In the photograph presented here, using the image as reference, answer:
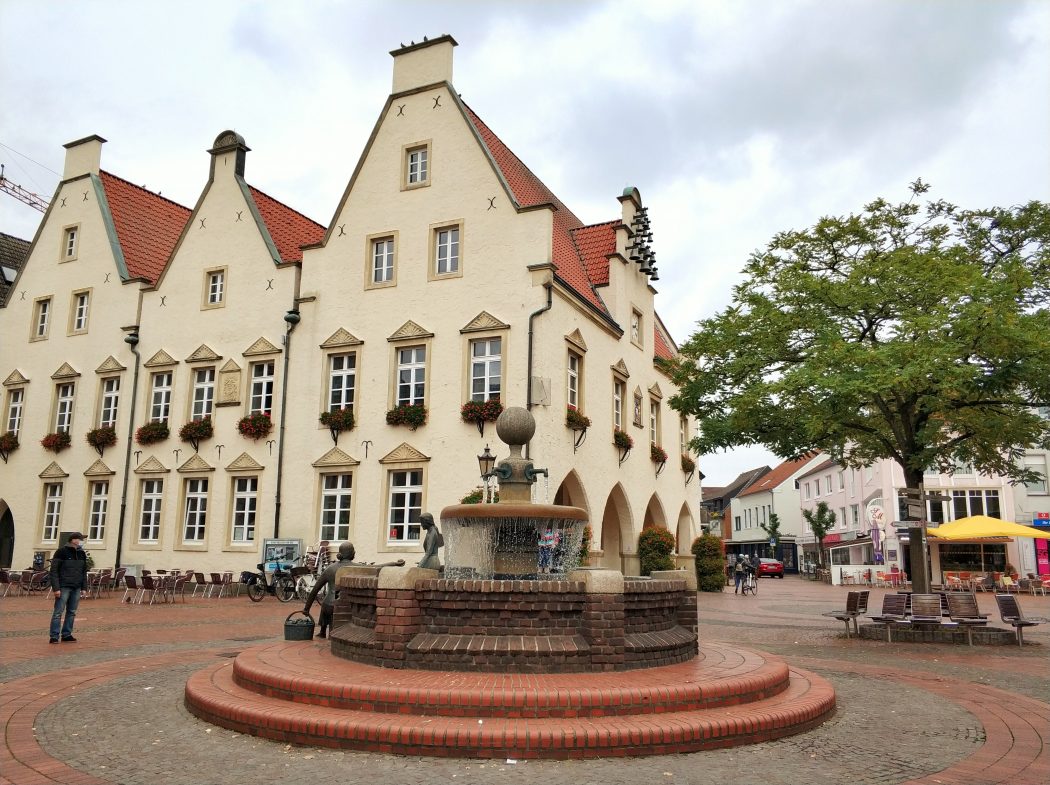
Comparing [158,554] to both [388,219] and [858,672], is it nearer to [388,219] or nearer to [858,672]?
[388,219]

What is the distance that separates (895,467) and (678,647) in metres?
45.8

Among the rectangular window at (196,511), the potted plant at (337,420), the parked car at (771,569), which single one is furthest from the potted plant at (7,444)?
the parked car at (771,569)

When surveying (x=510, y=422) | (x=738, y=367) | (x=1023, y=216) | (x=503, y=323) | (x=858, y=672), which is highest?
(x=1023, y=216)

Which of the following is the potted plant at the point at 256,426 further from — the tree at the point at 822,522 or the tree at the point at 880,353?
the tree at the point at 822,522

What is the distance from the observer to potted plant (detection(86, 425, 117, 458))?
1163 inches

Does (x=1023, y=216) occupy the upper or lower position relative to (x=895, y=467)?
upper

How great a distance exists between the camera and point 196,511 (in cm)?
2786

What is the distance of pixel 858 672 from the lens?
1173cm

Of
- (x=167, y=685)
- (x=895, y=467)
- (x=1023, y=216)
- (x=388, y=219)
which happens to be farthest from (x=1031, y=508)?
(x=167, y=685)

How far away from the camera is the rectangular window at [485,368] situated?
77.3 ft

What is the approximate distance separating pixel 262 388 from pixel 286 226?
724cm

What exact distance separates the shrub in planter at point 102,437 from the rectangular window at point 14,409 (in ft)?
16.4

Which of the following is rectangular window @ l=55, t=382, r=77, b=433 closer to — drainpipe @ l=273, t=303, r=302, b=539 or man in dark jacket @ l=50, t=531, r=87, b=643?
drainpipe @ l=273, t=303, r=302, b=539

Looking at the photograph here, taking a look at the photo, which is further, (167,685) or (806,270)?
(806,270)
